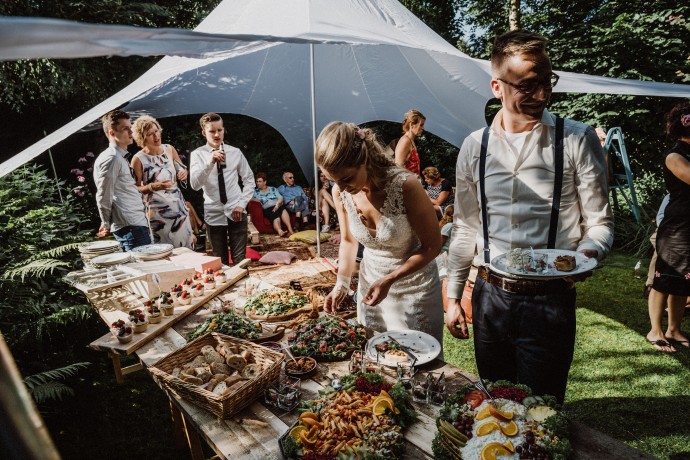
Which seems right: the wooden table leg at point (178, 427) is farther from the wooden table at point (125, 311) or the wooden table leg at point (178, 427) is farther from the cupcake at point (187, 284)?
the cupcake at point (187, 284)

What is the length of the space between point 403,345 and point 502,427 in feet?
2.39

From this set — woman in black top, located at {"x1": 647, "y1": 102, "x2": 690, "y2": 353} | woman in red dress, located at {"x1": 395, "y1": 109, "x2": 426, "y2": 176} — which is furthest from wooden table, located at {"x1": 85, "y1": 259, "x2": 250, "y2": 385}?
woman in black top, located at {"x1": 647, "y1": 102, "x2": 690, "y2": 353}

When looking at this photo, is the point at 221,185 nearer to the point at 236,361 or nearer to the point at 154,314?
the point at 154,314

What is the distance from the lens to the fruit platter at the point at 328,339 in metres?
2.22

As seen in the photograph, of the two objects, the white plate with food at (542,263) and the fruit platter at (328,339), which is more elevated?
the white plate with food at (542,263)

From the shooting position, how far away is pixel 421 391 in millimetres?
1854

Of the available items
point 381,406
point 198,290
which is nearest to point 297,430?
point 381,406

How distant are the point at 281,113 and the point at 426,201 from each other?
6466mm

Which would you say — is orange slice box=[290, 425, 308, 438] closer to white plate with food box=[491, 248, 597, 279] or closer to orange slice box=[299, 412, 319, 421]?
orange slice box=[299, 412, 319, 421]

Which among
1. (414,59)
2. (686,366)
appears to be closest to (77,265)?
(414,59)

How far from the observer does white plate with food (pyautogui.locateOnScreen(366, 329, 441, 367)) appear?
80.9 inches

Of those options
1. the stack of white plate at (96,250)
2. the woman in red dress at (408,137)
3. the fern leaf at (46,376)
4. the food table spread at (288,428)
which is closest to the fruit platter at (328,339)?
the food table spread at (288,428)

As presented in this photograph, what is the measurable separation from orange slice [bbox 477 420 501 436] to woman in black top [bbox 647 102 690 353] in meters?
2.89

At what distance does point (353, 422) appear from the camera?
1.65 metres
